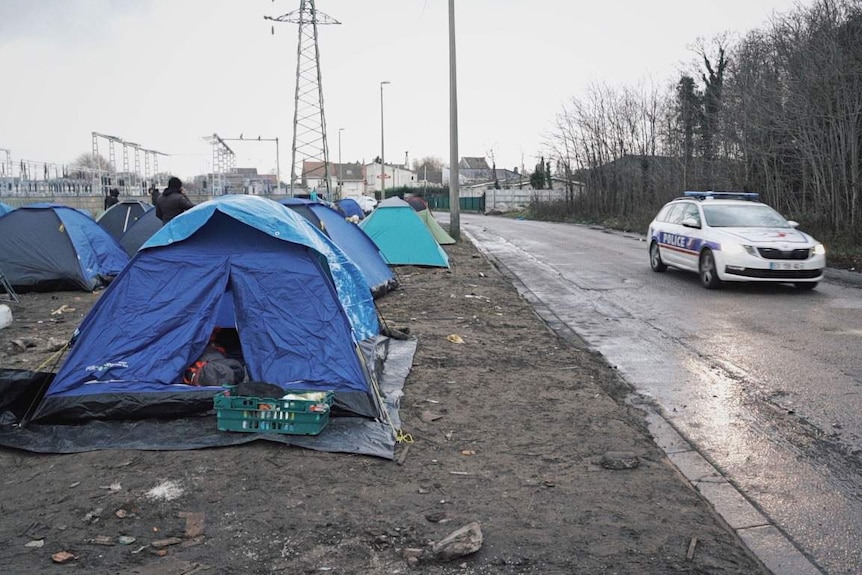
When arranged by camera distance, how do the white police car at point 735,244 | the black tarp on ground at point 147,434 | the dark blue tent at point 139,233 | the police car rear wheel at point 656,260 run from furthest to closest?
the dark blue tent at point 139,233, the police car rear wheel at point 656,260, the white police car at point 735,244, the black tarp on ground at point 147,434

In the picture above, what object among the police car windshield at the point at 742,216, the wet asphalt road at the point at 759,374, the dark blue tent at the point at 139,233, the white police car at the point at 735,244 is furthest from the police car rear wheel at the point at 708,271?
the dark blue tent at the point at 139,233

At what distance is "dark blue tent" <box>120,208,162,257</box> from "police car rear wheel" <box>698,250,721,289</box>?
11.3 metres

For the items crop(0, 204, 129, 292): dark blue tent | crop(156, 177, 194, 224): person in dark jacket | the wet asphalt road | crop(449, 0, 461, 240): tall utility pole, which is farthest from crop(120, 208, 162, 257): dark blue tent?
crop(449, 0, 461, 240): tall utility pole

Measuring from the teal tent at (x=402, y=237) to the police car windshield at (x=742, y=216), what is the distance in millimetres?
5643

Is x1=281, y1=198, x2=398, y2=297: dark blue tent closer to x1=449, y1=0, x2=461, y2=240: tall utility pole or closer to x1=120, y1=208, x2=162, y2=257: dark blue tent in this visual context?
x1=120, y1=208, x2=162, y2=257: dark blue tent

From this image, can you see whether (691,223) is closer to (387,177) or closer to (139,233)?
(139,233)

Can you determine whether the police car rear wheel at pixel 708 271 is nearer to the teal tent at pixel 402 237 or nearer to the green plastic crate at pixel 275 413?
the teal tent at pixel 402 237

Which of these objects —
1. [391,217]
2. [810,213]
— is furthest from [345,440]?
[810,213]

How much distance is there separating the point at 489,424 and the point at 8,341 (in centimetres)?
658

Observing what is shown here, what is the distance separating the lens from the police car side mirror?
13.8m

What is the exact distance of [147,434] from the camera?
213 inches

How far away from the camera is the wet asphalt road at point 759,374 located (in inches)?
176

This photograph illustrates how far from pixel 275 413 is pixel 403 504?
1351 mm

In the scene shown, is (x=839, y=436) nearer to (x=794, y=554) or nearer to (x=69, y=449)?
(x=794, y=554)
